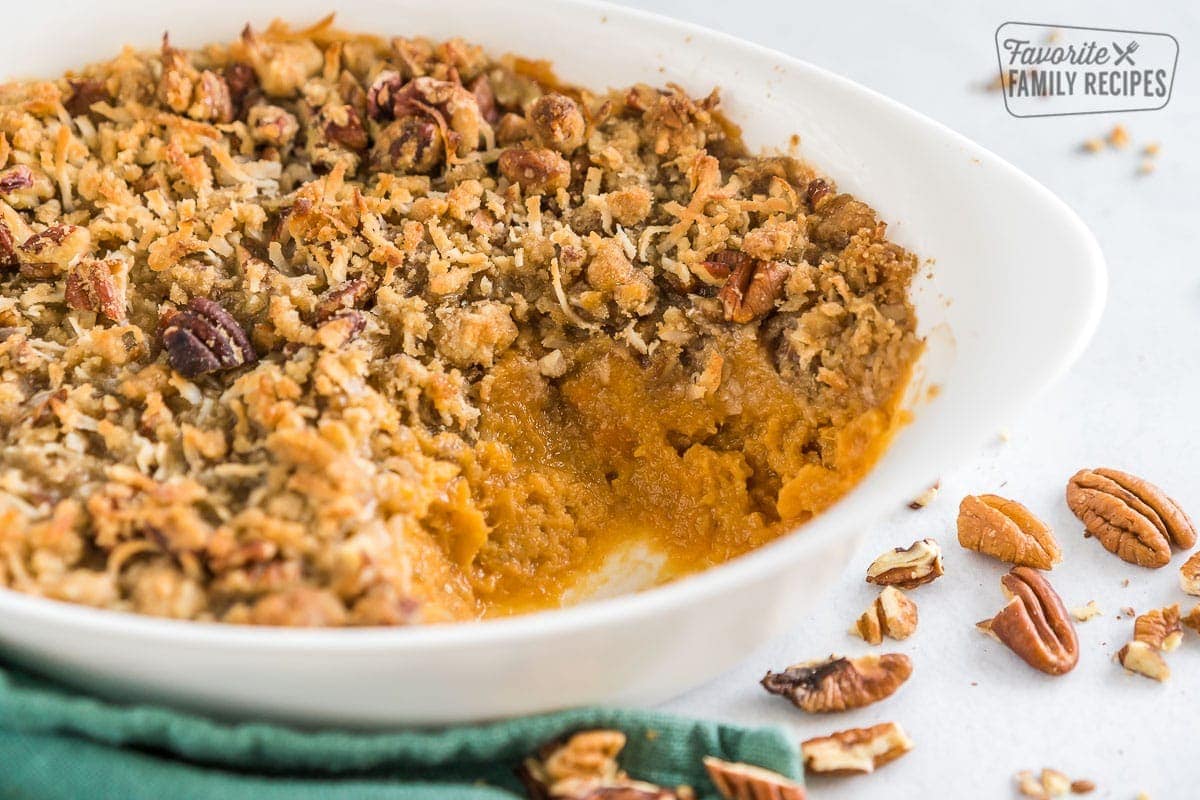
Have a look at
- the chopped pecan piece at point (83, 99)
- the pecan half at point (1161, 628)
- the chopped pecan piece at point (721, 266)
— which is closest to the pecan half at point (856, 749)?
the pecan half at point (1161, 628)

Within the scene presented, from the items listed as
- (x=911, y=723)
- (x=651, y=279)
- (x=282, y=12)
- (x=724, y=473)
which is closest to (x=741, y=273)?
(x=651, y=279)

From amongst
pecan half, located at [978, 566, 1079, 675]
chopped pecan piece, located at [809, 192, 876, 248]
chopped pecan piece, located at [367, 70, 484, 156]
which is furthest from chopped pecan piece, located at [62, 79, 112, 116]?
pecan half, located at [978, 566, 1079, 675]

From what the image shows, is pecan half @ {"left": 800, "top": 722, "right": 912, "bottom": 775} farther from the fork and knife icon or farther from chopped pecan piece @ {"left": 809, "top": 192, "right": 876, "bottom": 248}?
the fork and knife icon

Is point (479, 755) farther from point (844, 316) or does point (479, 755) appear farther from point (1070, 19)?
point (1070, 19)

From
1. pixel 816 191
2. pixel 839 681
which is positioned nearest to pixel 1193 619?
pixel 839 681

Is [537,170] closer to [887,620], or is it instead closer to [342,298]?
[342,298]
